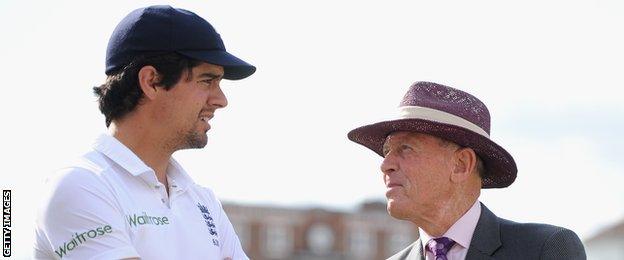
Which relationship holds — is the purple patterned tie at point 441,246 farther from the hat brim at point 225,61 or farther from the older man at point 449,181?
the hat brim at point 225,61

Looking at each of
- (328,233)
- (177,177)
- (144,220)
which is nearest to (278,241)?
(328,233)

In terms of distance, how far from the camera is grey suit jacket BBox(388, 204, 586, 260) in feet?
18.5

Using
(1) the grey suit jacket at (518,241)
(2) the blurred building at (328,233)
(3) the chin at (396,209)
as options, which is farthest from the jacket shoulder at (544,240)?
(2) the blurred building at (328,233)

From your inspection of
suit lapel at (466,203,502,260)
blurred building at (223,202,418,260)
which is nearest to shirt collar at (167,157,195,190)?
suit lapel at (466,203,502,260)

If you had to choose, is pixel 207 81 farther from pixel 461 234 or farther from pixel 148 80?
pixel 461 234

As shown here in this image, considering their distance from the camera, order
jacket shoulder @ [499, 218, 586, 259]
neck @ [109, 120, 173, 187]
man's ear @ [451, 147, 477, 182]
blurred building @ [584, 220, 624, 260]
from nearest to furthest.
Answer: neck @ [109, 120, 173, 187], jacket shoulder @ [499, 218, 586, 259], man's ear @ [451, 147, 477, 182], blurred building @ [584, 220, 624, 260]

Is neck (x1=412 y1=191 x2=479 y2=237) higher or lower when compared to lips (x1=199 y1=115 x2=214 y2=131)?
lower

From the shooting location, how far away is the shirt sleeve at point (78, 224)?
4.78 meters

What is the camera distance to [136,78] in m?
5.16

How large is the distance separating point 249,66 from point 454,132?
3.05ft

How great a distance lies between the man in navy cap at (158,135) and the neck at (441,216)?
31.9 inches

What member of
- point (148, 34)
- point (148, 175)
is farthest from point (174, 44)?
point (148, 175)

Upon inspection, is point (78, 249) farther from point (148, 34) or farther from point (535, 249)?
point (535, 249)

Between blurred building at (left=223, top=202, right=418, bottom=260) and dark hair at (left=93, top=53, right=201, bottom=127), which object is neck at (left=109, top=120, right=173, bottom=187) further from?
blurred building at (left=223, top=202, right=418, bottom=260)
